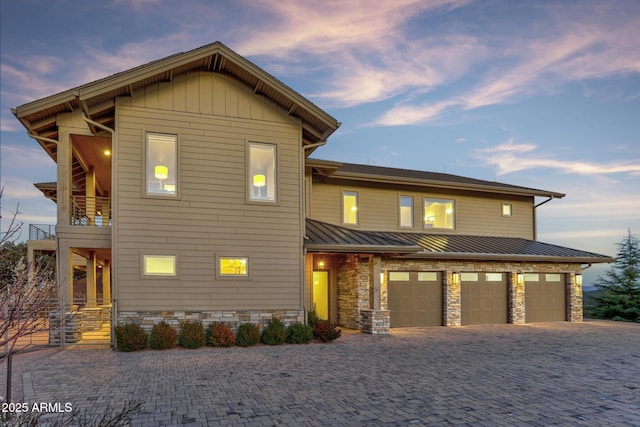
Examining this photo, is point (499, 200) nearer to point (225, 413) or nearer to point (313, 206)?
point (313, 206)

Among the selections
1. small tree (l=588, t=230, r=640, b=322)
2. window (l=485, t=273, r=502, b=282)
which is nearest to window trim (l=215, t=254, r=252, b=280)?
window (l=485, t=273, r=502, b=282)

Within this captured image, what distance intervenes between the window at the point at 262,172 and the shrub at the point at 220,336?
12.0ft

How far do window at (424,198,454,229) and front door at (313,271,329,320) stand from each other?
16.4 ft

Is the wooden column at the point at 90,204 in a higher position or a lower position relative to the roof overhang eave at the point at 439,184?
lower

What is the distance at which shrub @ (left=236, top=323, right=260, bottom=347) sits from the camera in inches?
461

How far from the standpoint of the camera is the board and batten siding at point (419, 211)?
54.7 ft

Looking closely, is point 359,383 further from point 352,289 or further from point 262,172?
point 352,289

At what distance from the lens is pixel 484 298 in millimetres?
17703

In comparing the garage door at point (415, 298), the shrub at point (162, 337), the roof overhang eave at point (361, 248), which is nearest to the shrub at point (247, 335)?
the shrub at point (162, 337)

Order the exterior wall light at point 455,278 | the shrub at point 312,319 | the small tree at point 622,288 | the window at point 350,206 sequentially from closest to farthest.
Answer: the shrub at point 312,319, the exterior wall light at point 455,278, the window at point 350,206, the small tree at point 622,288

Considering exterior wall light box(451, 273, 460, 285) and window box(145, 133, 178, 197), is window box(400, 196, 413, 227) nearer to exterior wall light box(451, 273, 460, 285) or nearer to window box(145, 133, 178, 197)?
exterior wall light box(451, 273, 460, 285)

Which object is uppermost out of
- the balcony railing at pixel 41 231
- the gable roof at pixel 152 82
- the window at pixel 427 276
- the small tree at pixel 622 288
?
the gable roof at pixel 152 82

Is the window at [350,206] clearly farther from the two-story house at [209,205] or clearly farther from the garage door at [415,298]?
the garage door at [415,298]

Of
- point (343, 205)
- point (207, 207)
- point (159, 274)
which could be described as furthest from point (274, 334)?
point (343, 205)
